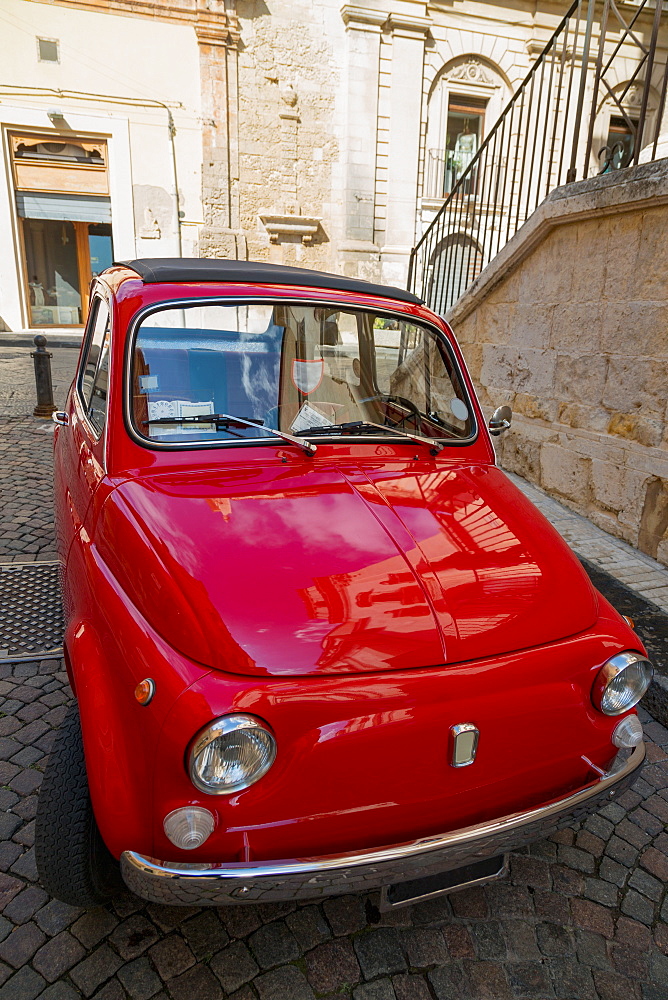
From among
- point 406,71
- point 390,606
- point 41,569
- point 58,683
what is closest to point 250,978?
point 390,606

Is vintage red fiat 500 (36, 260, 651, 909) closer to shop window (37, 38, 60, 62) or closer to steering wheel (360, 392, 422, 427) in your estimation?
steering wheel (360, 392, 422, 427)

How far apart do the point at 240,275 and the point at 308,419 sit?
2.19 ft

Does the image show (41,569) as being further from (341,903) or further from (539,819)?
(539,819)

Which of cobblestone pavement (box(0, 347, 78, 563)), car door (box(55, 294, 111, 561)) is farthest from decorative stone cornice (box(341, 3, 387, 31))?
car door (box(55, 294, 111, 561))

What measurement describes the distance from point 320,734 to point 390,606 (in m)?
0.40

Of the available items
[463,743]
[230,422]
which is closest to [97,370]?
[230,422]

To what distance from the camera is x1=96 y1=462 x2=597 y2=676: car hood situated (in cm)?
172

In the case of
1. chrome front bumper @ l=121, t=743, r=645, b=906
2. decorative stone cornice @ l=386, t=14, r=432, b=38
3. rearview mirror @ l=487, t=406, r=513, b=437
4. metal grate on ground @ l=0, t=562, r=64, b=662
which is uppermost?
decorative stone cornice @ l=386, t=14, r=432, b=38

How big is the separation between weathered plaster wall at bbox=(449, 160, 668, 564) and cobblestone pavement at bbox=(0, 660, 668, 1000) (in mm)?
2716

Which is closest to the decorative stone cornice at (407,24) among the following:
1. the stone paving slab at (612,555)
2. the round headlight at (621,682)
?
the stone paving slab at (612,555)

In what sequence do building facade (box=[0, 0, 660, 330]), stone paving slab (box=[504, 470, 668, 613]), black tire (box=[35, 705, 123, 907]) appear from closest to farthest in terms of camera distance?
black tire (box=[35, 705, 123, 907]), stone paving slab (box=[504, 470, 668, 613]), building facade (box=[0, 0, 660, 330])

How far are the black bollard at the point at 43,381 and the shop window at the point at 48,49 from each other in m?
11.2

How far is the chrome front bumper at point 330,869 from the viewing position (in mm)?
1551

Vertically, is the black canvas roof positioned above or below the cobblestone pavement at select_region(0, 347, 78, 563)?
above
